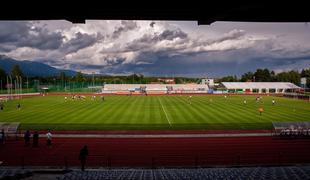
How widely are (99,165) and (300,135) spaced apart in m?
→ 18.4

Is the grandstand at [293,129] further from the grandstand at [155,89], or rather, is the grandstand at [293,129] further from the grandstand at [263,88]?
the grandstand at [263,88]

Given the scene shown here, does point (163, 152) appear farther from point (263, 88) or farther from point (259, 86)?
point (259, 86)
